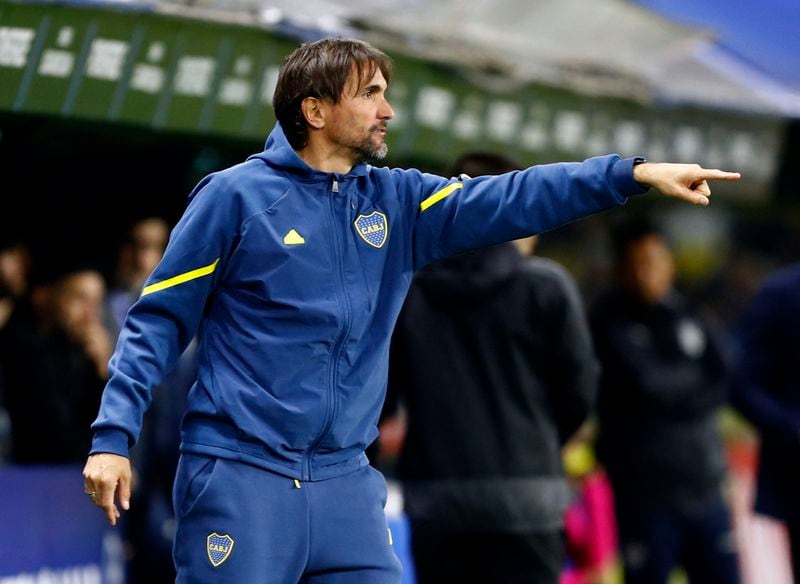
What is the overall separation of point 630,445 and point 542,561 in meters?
2.09

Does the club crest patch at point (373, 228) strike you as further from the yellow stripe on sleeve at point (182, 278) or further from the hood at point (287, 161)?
the yellow stripe on sleeve at point (182, 278)

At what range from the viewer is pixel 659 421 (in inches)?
294

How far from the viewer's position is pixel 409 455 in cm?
571

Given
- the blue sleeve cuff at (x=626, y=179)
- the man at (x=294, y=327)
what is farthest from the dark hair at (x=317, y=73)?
the blue sleeve cuff at (x=626, y=179)

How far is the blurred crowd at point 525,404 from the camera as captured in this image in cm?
558

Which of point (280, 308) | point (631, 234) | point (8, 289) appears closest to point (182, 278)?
point (280, 308)

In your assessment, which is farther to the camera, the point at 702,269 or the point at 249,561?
the point at 702,269

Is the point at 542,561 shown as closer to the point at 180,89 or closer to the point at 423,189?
the point at 423,189

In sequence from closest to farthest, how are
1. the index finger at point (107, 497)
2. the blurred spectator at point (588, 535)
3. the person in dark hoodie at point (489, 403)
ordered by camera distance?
the index finger at point (107, 497) → the person in dark hoodie at point (489, 403) → the blurred spectator at point (588, 535)

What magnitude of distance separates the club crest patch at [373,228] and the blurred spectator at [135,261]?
376cm

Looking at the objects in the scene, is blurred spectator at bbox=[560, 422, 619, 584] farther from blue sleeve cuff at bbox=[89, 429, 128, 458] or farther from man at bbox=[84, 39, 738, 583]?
blue sleeve cuff at bbox=[89, 429, 128, 458]

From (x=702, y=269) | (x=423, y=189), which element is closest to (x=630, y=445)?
(x=423, y=189)

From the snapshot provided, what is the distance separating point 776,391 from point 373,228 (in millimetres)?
3148

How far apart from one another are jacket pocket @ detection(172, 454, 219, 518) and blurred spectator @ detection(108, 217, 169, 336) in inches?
151
